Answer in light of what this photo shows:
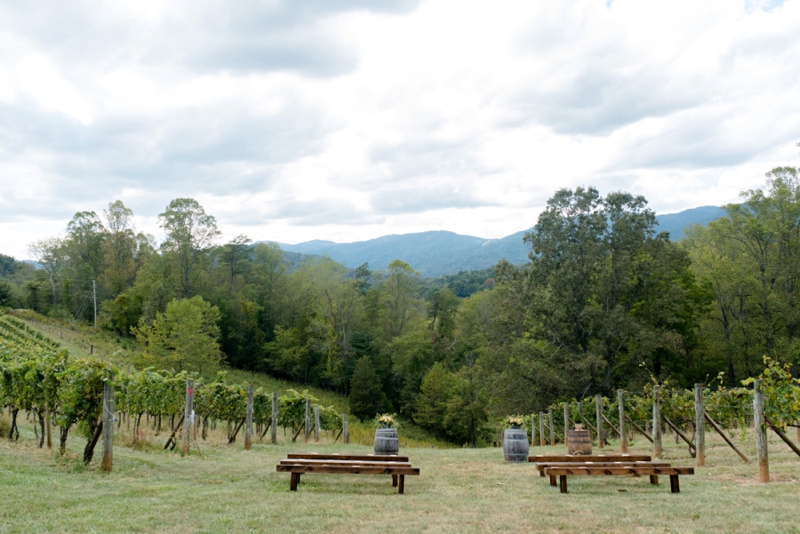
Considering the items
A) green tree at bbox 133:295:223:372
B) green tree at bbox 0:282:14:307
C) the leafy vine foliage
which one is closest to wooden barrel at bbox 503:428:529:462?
the leafy vine foliage

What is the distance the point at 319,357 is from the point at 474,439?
19700mm

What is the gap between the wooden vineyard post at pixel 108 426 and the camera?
8.64 metres

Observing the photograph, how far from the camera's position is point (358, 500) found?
23.9 ft

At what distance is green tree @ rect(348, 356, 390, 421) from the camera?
157 ft

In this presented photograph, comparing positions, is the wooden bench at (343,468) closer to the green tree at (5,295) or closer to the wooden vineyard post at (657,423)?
the wooden vineyard post at (657,423)

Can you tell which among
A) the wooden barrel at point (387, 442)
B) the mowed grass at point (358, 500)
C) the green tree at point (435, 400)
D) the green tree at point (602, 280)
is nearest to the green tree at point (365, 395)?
the green tree at point (435, 400)

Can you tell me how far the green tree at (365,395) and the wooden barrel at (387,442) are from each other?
118 ft

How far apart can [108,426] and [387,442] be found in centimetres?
599

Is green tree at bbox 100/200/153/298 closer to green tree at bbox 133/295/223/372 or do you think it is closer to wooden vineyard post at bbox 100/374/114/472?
green tree at bbox 133/295/223/372

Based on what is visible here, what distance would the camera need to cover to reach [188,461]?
428 inches

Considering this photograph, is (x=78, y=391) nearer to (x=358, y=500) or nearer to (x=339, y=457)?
(x=339, y=457)

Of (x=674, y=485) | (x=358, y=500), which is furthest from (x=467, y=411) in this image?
(x=358, y=500)

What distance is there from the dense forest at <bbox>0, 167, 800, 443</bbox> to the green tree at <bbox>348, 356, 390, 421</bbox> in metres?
0.14

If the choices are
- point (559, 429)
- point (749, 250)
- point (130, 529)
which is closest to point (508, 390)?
point (559, 429)
